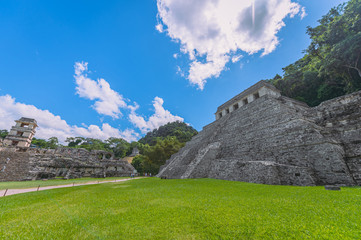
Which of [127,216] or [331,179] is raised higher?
[331,179]

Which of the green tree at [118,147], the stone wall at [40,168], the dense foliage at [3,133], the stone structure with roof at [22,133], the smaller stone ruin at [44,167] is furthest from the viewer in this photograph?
the green tree at [118,147]

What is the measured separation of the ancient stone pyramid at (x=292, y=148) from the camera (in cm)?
706

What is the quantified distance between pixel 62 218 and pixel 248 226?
12.9ft

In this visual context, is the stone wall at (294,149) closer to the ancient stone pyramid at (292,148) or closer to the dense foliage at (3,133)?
the ancient stone pyramid at (292,148)

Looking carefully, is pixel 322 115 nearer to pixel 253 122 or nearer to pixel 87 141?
pixel 253 122

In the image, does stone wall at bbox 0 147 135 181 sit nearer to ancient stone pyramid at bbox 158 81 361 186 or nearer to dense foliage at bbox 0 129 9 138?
ancient stone pyramid at bbox 158 81 361 186

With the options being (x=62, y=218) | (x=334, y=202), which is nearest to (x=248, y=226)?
(x=334, y=202)

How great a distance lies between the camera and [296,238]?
2090mm

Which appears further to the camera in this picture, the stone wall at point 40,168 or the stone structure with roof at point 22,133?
the stone structure with roof at point 22,133

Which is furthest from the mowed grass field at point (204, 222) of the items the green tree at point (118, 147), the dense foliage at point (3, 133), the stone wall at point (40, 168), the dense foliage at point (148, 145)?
the dense foliage at point (3, 133)

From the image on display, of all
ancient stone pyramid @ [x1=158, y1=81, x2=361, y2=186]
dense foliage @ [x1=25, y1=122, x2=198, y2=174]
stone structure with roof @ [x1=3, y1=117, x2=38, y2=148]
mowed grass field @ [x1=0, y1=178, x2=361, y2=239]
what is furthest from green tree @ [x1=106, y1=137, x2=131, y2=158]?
mowed grass field @ [x1=0, y1=178, x2=361, y2=239]

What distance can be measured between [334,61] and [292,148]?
1270 centimetres

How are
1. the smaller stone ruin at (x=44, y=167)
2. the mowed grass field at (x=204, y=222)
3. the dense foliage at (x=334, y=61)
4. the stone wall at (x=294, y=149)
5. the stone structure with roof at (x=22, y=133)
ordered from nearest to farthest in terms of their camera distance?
the mowed grass field at (x=204, y=222), the stone wall at (x=294, y=149), the dense foliage at (x=334, y=61), the smaller stone ruin at (x=44, y=167), the stone structure with roof at (x=22, y=133)

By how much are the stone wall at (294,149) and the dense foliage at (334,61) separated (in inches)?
261
